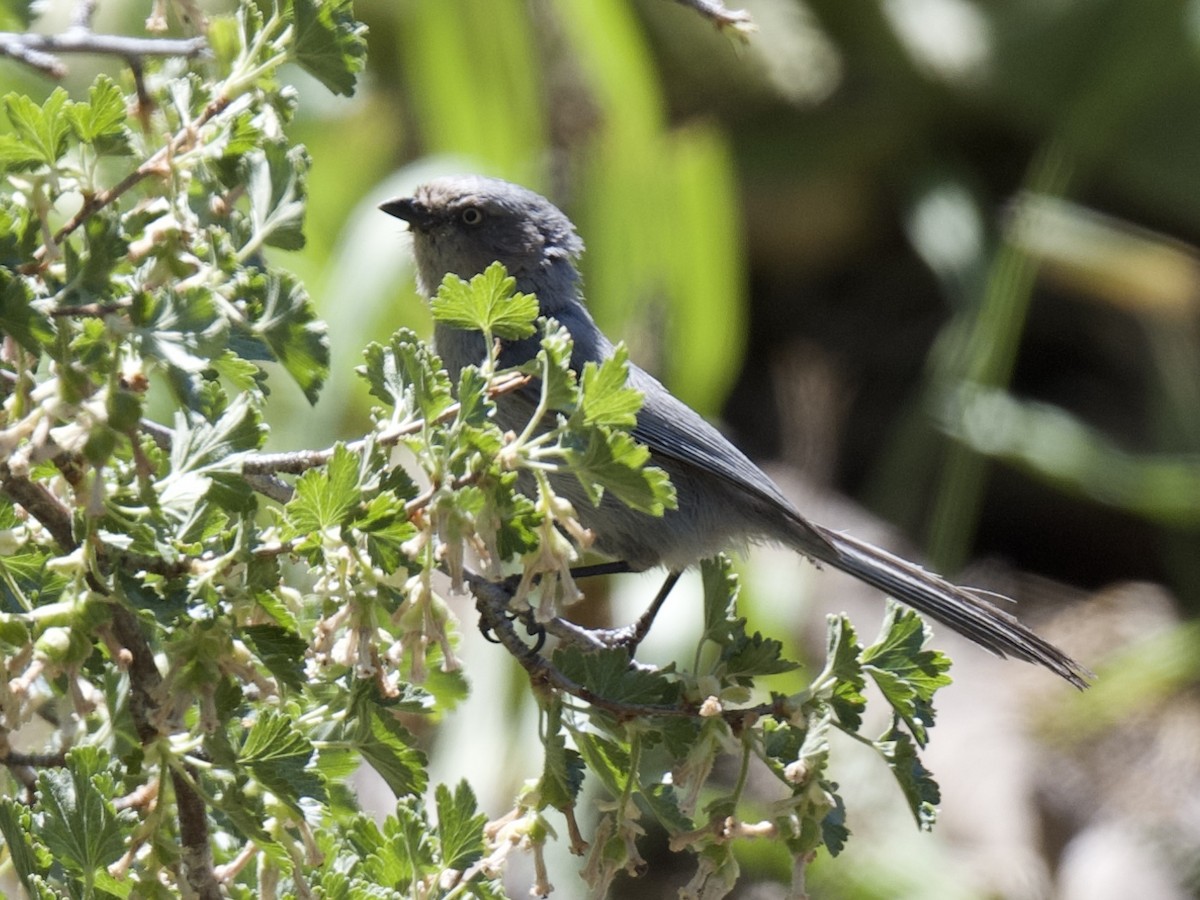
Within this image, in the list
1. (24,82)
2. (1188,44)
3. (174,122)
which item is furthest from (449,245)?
(1188,44)

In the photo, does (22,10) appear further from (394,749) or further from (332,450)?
(394,749)

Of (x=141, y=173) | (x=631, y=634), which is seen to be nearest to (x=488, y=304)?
(x=141, y=173)

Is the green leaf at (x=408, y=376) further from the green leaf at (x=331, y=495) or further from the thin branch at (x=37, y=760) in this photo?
the thin branch at (x=37, y=760)

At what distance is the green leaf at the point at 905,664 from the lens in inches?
56.6

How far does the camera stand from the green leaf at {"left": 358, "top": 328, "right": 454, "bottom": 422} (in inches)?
48.4

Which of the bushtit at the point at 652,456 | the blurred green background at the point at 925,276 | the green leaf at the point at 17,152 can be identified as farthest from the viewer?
the blurred green background at the point at 925,276

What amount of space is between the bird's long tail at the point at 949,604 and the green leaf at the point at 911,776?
2.03ft

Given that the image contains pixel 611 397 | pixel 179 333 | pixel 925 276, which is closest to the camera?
pixel 179 333

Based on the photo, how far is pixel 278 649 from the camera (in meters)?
1.27

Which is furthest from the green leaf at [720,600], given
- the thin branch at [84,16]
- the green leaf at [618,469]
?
the thin branch at [84,16]

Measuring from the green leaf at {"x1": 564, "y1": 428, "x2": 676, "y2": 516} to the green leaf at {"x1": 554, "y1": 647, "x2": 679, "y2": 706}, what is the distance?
283 mm

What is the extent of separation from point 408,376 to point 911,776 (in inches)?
26.0

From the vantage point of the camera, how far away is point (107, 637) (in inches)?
51.3

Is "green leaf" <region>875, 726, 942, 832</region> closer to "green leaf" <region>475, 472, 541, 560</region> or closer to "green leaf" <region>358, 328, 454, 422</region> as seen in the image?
"green leaf" <region>475, 472, 541, 560</region>
